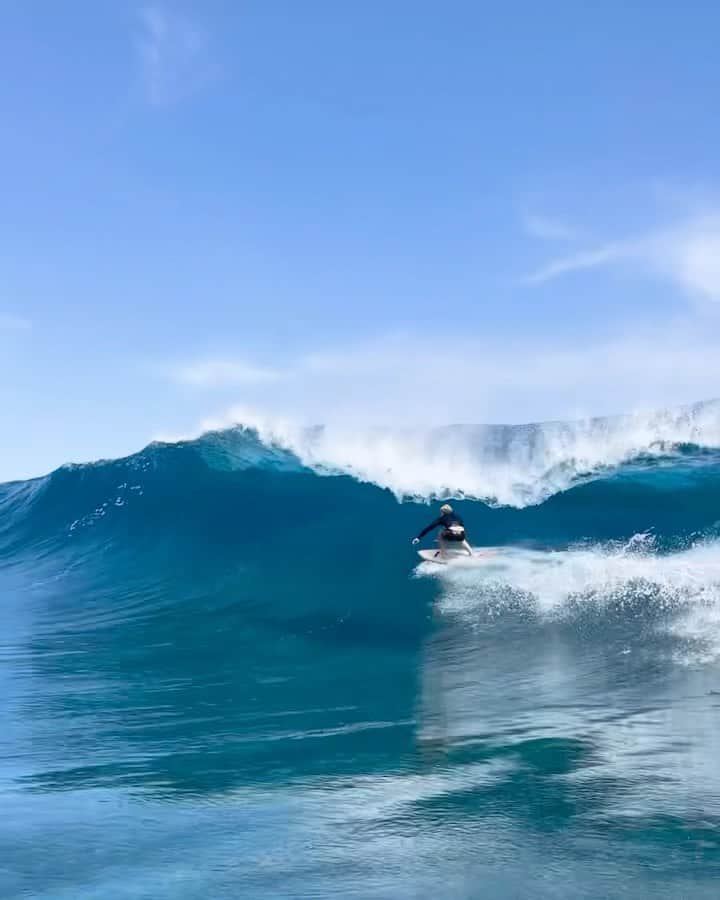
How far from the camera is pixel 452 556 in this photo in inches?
656

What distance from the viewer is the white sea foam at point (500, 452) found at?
23.7 meters

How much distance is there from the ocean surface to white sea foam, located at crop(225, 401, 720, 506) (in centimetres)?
12

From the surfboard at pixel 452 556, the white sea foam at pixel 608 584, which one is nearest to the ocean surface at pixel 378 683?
the white sea foam at pixel 608 584

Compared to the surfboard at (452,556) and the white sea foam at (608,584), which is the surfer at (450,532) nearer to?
the surfboard at (452,556)

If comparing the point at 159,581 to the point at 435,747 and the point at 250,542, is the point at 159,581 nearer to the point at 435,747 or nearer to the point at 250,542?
the point at 250,542

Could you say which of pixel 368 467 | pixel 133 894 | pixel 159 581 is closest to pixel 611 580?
pixel 159 581

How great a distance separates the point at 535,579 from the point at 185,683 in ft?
20.2

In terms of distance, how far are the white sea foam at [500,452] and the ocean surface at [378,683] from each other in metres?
0.12

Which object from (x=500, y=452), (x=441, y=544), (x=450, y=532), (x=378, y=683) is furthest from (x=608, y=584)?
(x=500, y=452)

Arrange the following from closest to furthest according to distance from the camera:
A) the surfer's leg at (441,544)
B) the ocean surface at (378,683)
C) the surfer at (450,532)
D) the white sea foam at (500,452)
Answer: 1. the ocean surface at (378,683)
2. the surfer at (450,532)
3. the surfer's leg at (441,544)
4. the white sea foam at (500,452)

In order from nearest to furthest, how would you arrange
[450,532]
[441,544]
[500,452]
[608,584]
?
[608,584], [450,532], [441,544], [500,452]

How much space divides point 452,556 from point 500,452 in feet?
32.1

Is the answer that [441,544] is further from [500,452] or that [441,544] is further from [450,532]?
[500,452]

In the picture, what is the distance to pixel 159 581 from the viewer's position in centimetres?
1884
